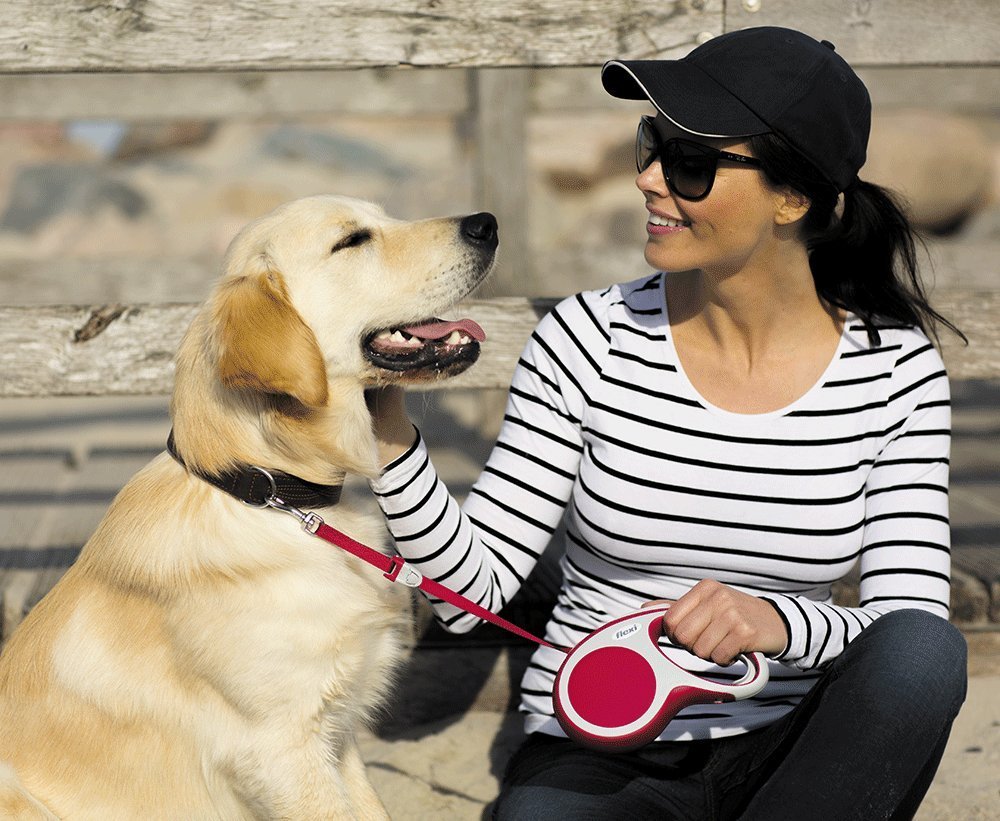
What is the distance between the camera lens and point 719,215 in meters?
1.95

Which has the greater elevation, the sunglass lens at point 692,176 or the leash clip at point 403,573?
the sunglass lens at point 692,176

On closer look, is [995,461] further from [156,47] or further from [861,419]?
[156,47]

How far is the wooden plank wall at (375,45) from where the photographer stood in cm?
242

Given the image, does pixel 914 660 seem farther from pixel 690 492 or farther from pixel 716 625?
pixel 690 492

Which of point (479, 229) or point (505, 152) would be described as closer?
point (479, 229)

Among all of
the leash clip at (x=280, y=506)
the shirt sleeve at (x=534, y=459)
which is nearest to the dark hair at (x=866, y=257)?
the shirt sleeve at (x=534, y=459)

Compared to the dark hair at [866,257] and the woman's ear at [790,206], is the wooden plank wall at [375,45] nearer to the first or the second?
the dark hair at [866,257]

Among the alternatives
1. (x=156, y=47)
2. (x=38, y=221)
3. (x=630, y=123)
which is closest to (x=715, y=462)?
(x=156, y=47)

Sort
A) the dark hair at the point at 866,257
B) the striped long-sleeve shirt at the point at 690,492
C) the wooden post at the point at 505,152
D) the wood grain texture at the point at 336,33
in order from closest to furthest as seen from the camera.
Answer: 1. the striped long-sleeve shirt at the point at 690,492
2. the dark hair at the point at 866,257
3. the wood grain texture at the point at 336,33
4. the wooden post at the point at 505,152

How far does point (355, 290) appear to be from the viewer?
6.79 feet

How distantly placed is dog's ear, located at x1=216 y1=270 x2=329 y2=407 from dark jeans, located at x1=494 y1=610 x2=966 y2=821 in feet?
2.60

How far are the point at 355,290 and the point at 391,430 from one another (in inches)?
11.8

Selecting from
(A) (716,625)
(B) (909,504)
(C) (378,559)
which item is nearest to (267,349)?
(C) (378,559)

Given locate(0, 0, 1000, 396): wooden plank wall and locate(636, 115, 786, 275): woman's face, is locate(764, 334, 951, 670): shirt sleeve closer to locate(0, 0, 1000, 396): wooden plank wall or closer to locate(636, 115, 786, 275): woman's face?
locate(636, 115, 786, 275): woman's face
